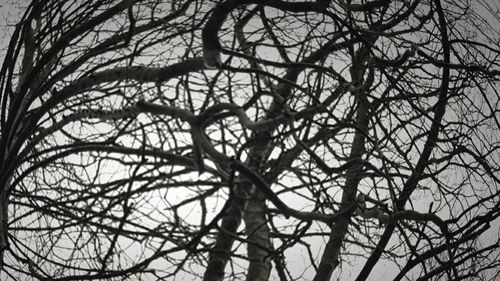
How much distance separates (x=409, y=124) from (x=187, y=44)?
242 cm

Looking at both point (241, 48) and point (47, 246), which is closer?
point (241, 48)

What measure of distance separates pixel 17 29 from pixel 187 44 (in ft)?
7.09

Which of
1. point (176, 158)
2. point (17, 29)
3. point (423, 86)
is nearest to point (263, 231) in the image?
point (176, 158)

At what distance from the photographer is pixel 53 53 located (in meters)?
5.45

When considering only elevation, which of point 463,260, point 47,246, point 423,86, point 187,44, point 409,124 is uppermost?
point 423,86

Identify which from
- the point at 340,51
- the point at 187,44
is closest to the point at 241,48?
the point at 187,44

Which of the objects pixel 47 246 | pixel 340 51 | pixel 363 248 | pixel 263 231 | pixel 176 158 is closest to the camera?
pixel 176 158

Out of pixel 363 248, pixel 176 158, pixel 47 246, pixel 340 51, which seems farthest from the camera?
pixel 363 248

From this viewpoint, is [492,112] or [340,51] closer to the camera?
[340,51]

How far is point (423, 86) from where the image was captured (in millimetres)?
6066

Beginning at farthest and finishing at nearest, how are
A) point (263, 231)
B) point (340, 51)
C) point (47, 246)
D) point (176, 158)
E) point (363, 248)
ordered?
point (363, 248) → point (47, 246) → point (340, 51) → point (263, 231) → point (176, 158)

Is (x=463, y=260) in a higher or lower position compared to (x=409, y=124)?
lower

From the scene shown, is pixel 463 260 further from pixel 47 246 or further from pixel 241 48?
pixel 47 246

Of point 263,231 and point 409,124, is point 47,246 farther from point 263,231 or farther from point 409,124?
point 409,124
